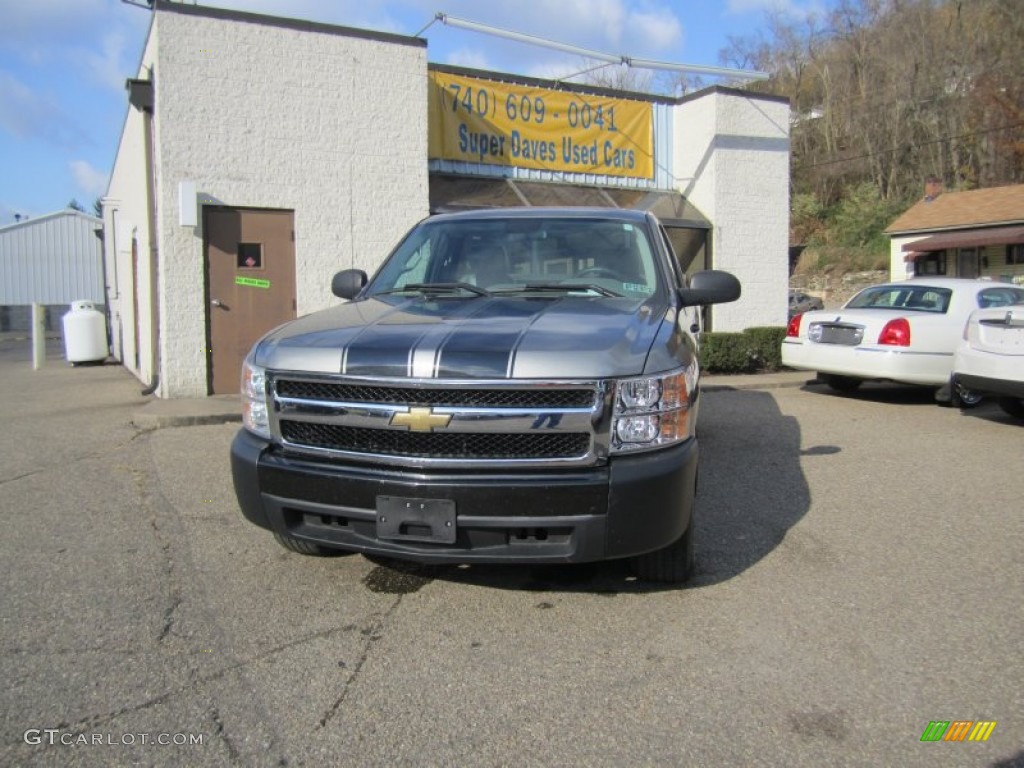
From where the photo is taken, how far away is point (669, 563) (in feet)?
12.3

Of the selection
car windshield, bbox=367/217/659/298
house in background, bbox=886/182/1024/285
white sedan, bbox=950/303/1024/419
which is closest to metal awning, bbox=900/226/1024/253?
house in background, bbox=886/182/1024/285

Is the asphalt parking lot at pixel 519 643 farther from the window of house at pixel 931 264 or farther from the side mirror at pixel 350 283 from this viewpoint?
the window of house at pixel 931 264

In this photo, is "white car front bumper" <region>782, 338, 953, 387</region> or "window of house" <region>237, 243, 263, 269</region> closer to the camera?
"white car front bumper" <region>782, 338, 953, 387</region>

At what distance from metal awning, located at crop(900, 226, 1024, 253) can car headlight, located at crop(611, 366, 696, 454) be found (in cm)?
3307

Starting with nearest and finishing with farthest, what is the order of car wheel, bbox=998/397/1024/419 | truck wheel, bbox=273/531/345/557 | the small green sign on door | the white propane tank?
1. truck wheel, bbox=273/531/345/557
2. car wheel, bbox=998/397/1024/419
3. the small green sign on door
4. the white propane tank

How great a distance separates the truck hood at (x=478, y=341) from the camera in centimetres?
310

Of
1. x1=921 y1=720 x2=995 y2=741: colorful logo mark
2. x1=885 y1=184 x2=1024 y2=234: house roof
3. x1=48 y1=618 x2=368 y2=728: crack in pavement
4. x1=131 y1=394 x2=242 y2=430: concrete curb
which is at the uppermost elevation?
x1=885 y1=184 x2=1024 y2=234: house roof

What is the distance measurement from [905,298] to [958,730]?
8.68 metres

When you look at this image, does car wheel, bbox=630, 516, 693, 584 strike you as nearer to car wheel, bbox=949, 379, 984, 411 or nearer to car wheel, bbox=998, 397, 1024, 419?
car wheel, bbox=949, 379, 984, 411

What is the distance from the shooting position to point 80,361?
642 inches

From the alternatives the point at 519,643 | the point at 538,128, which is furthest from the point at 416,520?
the point at 538,128

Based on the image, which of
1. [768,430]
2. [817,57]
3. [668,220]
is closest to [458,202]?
[668,220]

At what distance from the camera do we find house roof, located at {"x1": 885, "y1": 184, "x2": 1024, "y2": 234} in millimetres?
31922

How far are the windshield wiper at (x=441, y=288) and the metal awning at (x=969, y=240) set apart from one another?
1286 inches
